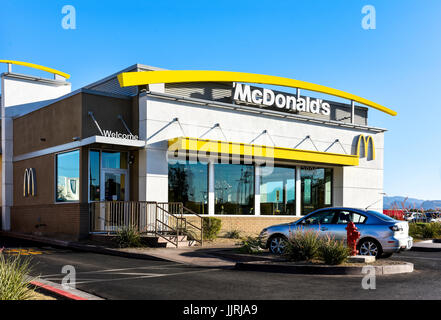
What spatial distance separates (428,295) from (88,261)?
8991 millimetres

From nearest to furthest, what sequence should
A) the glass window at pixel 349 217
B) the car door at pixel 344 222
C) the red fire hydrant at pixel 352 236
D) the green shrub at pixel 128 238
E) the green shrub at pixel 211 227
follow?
the red fire hydrant at pixel 352 236 < the car door at pixel 344 222 < the glass window at pixel 349 217 < the green shrub at pixel 128 238 < the green shrub at pixel 211 227

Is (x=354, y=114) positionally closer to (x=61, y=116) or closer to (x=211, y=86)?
(x=211, y=86)

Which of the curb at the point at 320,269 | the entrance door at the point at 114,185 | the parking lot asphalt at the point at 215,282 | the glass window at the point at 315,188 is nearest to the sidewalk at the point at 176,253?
the parking lot asphalt at the point at 215,282

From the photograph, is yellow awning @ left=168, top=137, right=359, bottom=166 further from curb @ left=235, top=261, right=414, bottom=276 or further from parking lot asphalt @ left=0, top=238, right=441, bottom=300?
curb @ left=235, top=261, right=414, bottom=276

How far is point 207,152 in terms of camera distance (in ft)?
68.1

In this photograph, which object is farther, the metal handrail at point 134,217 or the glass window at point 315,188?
the glass window at point 315,188

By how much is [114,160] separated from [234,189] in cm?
552

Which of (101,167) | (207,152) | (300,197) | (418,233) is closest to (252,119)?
(207,152)

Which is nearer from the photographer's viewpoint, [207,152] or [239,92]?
[207,152]

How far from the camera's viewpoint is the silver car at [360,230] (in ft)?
45.3

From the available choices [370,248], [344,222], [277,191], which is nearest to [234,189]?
[277,191]

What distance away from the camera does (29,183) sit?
23000mm

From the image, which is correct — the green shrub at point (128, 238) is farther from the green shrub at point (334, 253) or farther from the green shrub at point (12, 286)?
the green shrub at point (12, 286)

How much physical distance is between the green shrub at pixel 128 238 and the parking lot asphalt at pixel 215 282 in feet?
8.56
